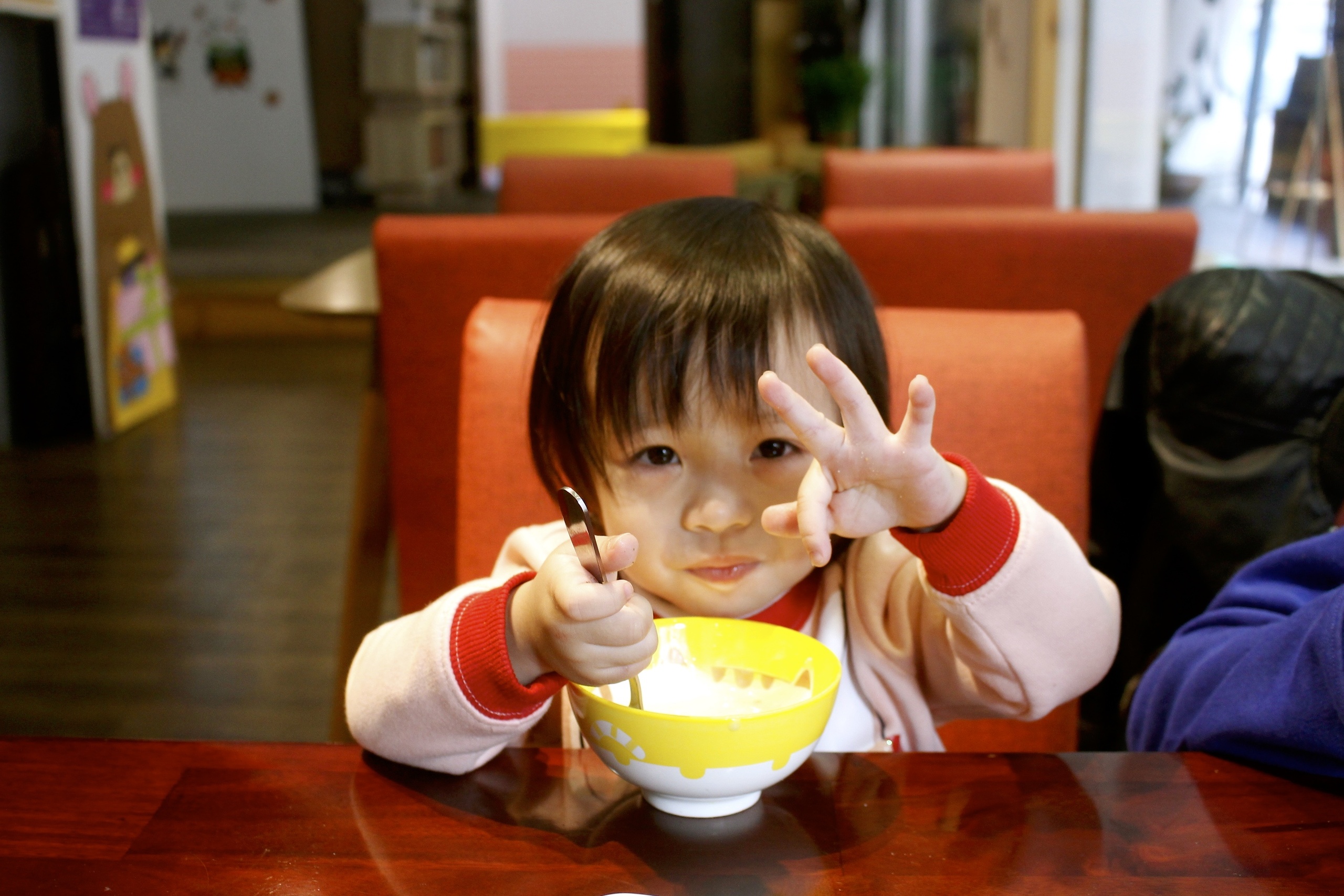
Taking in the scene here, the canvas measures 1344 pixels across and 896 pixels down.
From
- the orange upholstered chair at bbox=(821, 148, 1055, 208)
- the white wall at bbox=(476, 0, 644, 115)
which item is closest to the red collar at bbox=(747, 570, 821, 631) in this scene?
the orange upholstered chair at bbox=(821, 148, 1055, 208)

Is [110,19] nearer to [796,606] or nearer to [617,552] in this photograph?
[796,606]

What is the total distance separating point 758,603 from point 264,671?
6.51ft

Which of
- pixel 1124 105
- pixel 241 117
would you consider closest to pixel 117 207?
pixel 1124 105

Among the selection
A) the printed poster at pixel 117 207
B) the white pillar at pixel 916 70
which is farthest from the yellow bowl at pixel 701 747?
the white pillar at pixel 916 70

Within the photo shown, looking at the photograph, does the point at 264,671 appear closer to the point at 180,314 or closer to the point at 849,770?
the point at 849,770

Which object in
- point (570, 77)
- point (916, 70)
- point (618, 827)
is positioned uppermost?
point (570, 77)

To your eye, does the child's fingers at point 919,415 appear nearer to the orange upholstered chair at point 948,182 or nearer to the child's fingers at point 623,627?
the child's fingers at point 623,627

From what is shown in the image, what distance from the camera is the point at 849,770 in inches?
27.5

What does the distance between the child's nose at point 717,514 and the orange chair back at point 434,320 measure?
3.57ft

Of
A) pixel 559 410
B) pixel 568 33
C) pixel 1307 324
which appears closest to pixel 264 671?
pixel 559 410

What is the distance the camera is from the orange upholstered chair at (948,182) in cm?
391

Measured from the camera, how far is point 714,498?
2.72 ft

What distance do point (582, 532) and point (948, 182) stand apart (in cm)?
356

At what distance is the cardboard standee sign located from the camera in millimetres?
4297
